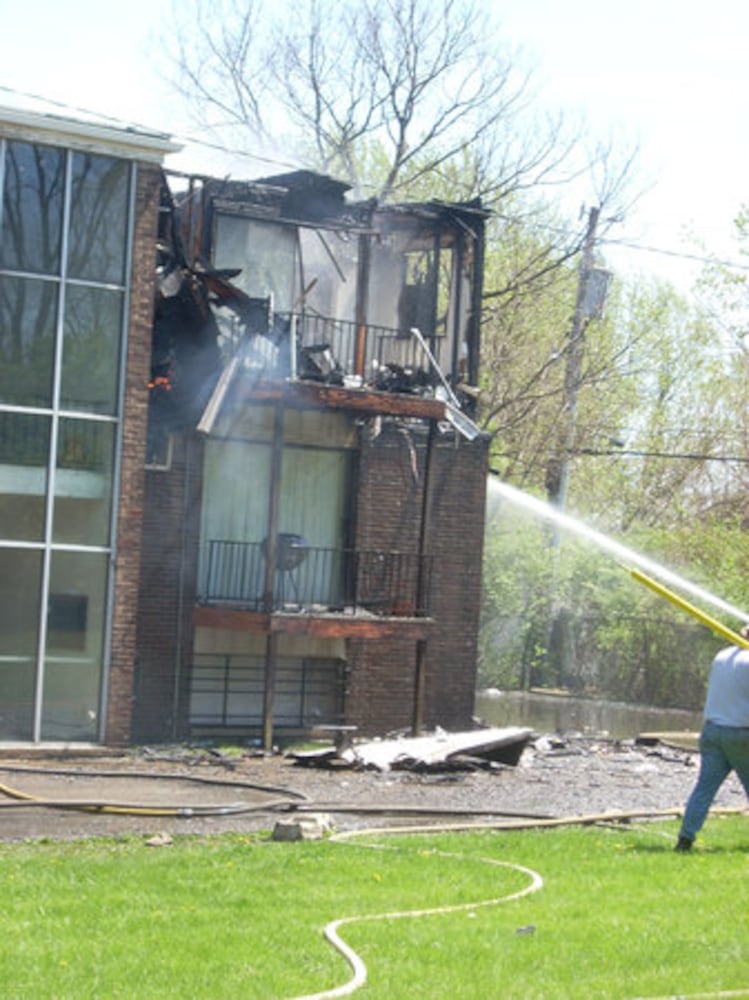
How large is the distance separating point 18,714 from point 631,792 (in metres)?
7.57

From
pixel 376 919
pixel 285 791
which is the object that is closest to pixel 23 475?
pixel 285 791

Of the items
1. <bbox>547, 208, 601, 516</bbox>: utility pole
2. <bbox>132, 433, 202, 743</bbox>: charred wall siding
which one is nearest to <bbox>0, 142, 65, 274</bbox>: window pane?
<bbox>132, 433, 202, 743</bbox>: charred wall siding

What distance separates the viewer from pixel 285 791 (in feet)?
54.8

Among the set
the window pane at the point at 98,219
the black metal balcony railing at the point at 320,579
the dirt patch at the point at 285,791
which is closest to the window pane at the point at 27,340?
the window pane at the point at 98,219

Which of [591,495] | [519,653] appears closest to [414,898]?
[519,653]

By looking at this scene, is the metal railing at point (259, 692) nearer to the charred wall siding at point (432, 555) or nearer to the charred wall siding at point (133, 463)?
the charred wall siding at point (432, 555)

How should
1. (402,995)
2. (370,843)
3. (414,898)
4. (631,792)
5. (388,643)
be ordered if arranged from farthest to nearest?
(388,643)
(631,792)
(370,843)
(414,898)
(402,995)

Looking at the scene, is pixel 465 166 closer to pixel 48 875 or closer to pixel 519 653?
pixel 519 653

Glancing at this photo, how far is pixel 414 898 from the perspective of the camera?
33.9ft

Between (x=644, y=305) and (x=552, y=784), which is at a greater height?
(x=644, y=305)

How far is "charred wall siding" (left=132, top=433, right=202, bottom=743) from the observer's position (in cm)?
2392

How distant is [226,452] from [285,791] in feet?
29.6

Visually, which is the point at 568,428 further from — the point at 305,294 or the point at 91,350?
the point at 91,350

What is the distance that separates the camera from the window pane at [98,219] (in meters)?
21.8
